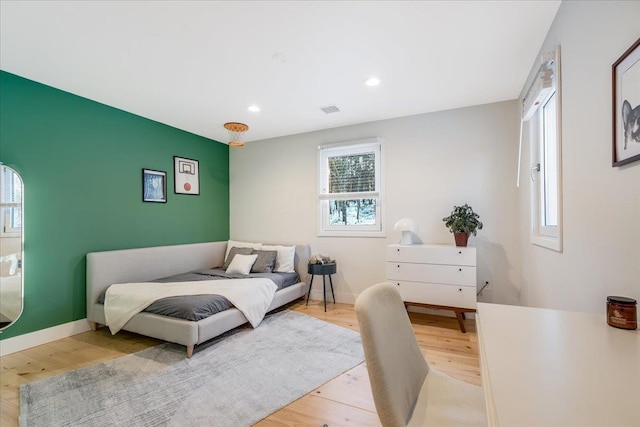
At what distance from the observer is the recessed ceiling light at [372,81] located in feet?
9.14

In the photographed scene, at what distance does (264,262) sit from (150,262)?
1406 millimetres

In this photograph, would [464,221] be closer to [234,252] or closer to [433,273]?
[433,273]

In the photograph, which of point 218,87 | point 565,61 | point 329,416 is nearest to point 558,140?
point 565,61

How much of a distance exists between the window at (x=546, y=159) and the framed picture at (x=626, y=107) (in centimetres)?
69

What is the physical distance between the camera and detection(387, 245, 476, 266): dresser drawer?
299 cm

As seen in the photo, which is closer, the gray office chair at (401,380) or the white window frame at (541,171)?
the gray office chair at (401,380)

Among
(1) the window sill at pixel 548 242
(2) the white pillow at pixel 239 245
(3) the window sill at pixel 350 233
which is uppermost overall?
(1) the window sill at pixel 548 242

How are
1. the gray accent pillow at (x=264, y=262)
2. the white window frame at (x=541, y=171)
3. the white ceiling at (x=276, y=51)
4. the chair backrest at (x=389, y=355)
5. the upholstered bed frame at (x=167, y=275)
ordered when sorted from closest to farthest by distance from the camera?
the chair backrest at (x=389, y=355), the white ceiling at (x=276, y=51), the white window frame at (x=541, y=171), the upholstered bed frame at (x=167, y=275), the gray accent pillow at (x=264, y=262)

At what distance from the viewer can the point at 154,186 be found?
12.9 ft

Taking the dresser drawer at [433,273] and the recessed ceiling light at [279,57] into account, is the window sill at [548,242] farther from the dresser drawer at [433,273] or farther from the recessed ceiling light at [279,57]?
the recessed ceiling light at [279,57]

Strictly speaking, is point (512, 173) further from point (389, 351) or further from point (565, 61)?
point (389, 351)

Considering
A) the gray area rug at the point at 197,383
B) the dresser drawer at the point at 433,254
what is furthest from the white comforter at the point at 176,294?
the dresser drawer at the point at 433,254

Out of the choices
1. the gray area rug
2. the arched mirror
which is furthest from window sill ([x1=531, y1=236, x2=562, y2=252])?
the arched mirror

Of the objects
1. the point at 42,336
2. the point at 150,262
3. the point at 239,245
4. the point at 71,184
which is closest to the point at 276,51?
the point at 71,184
